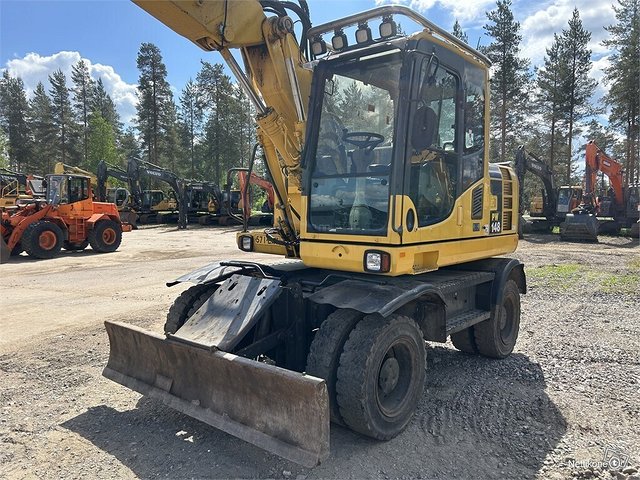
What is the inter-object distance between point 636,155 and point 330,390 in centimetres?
3490

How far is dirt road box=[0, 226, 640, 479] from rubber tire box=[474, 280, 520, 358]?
0.13 m

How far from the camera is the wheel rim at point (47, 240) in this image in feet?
45.5

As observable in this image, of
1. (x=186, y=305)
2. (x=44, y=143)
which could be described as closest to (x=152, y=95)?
(x=44, y=143)

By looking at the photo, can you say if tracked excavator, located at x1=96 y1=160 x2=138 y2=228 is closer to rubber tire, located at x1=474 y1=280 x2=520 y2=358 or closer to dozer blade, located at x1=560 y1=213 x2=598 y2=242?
dozer blade, located at x1=560 y1=213 x2=598 y2=242

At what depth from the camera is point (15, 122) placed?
144 ft

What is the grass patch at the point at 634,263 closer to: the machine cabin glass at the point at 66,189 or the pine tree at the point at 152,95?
the machine cabin glass at the point at 66,189

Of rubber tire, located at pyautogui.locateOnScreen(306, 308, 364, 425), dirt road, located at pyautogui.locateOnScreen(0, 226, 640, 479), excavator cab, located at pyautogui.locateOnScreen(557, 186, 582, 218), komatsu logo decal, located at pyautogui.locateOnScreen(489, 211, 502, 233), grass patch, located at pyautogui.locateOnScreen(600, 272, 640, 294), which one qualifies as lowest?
dirt road, located at pyautogui.locateOnScreen(0, 226, 640, 479)

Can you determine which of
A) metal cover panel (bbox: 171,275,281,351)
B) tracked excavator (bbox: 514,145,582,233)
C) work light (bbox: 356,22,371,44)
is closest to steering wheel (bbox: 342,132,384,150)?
work light (bbox: 356,22,371,44)

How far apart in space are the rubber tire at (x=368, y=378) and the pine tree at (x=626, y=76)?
1165 inches

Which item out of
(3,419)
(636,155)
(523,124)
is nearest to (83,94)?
(523,124)

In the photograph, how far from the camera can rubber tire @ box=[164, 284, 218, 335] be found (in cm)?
445

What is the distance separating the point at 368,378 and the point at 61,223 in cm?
1419

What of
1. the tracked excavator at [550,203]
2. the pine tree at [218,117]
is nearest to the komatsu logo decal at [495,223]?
the tracked excavator at [550,203]

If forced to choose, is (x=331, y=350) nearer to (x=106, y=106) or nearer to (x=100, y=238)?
(x=100, y=238)
